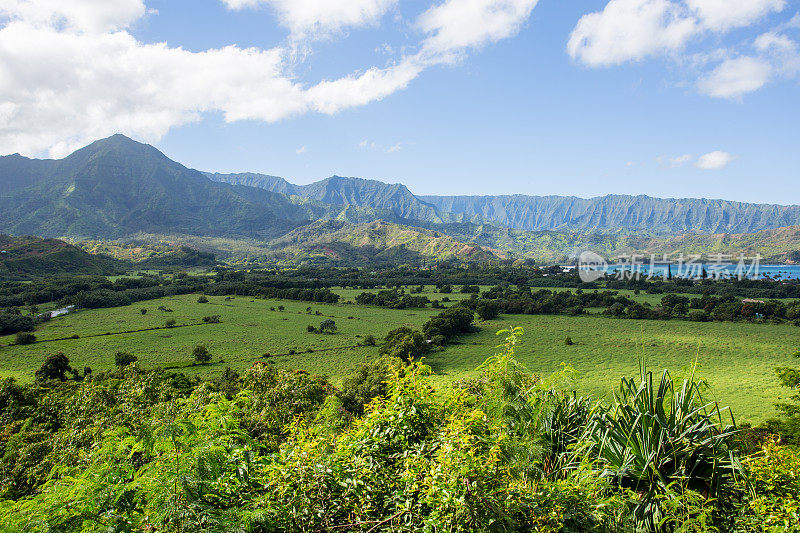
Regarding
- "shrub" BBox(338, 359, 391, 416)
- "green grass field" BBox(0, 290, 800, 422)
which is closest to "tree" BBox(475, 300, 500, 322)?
"green grass field" BBox(0, 290, 800, 422)

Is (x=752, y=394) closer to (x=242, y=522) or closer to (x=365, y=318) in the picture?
(x=242, y=522)

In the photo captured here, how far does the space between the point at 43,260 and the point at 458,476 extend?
185 meters

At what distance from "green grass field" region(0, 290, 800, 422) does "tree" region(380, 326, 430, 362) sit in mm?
2606

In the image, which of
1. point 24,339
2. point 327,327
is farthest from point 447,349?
point 24,339

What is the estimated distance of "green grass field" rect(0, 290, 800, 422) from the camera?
46.0 meters

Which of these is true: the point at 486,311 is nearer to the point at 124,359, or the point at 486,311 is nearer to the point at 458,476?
the point at 124,359

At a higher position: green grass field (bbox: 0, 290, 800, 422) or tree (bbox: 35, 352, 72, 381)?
tree (bbox: 35, 352, 72, 381)

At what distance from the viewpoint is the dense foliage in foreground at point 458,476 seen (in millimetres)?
4848

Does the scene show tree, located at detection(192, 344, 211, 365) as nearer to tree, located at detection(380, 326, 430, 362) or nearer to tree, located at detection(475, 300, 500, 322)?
tree, located at detection(380, 326, 430, 362)

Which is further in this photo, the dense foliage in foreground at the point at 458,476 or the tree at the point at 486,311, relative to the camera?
the tree at the point at 486,311

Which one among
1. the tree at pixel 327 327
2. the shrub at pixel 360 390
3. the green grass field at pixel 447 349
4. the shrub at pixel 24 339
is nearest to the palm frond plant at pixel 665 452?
the shrub at pixel 360 390

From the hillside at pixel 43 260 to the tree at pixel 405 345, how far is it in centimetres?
13311

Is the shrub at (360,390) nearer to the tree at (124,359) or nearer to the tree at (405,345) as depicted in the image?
the tree at (405,345)

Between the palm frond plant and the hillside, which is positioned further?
the hillside
